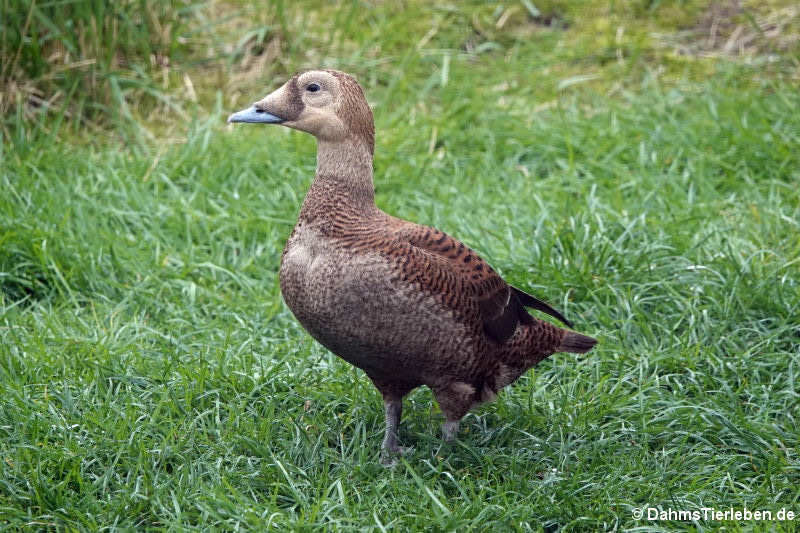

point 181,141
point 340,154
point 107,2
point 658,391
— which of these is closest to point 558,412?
point 658,391

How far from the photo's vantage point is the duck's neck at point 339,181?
3.19m

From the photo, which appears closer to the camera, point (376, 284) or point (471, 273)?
point (376, 284)

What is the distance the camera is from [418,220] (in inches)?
194

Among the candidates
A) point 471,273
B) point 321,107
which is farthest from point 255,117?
point 471,273

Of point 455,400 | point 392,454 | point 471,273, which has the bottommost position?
point 392,454

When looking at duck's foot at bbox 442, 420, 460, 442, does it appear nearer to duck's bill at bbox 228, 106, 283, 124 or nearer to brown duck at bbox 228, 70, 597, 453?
brown duck at bbox 228, 70, 597, 453

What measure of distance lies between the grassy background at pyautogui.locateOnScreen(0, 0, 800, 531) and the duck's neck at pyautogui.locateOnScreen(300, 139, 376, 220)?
2.73 ft

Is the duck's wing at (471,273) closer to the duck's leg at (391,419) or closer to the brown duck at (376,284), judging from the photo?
the brown duck at (376,284)

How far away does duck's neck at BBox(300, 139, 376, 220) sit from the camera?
319 centimetres

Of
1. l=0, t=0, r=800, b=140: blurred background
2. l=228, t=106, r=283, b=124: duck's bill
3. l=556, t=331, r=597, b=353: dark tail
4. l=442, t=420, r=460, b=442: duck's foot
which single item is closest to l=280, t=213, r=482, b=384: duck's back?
l=442, t=420, r=460, b=442: duck's foot

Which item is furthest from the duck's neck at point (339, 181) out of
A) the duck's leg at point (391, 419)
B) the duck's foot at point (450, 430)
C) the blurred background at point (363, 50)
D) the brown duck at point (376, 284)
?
the blurred background at point (363, 50)

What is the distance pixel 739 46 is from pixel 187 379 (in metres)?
4.52

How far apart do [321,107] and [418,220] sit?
1807mm

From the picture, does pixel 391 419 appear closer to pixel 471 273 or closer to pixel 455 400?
pixel 455 400
